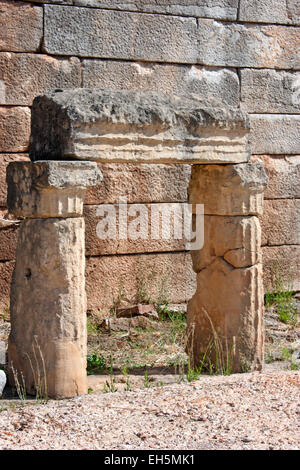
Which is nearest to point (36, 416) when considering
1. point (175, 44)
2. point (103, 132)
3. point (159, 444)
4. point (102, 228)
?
point (159, 444)

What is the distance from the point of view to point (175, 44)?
29.7ft

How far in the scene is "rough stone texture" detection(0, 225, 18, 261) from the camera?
331 inches

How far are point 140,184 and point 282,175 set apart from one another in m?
1.87

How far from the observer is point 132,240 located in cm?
893

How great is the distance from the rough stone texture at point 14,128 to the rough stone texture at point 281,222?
9.86 ft

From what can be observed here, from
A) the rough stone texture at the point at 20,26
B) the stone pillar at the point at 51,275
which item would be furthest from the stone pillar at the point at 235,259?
the rough stone texture at the point at 20,26

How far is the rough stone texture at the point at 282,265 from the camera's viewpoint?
9.65 metres

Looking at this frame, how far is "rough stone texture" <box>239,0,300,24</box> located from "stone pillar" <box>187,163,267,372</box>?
10.6 feet

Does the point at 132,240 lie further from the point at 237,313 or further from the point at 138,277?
the point at 237,313

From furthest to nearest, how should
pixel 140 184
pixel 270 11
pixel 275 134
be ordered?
1. pixel 275 134
2. pixel 270 11
3. pixel 140 184

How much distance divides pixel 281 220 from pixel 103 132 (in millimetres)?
4238

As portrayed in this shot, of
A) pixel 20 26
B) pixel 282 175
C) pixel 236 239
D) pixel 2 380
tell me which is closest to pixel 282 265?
pixel 282 175

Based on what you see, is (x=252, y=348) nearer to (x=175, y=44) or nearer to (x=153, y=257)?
(x=153, y=257)

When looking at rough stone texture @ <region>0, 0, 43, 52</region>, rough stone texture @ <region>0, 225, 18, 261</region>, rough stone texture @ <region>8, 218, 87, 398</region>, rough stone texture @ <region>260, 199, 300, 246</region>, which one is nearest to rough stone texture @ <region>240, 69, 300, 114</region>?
rough stone texture @ <region>260, 199, 300, 246</region>
